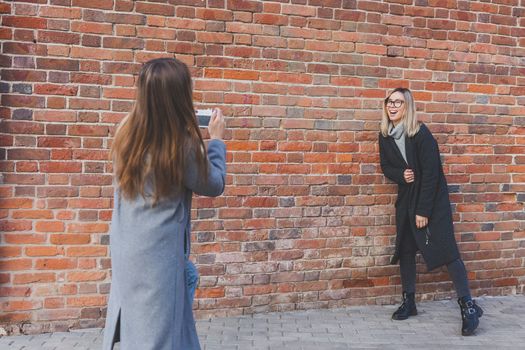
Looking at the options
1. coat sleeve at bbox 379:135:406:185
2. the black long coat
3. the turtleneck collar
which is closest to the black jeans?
the black long coat

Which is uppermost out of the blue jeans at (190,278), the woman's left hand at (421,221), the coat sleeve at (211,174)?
the coat sleeve at (211,174)

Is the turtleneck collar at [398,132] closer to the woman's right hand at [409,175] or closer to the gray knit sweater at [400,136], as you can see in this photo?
the gray knit sweater at [400,136]

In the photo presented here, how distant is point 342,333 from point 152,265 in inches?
89.6

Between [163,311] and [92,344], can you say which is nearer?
[163,311]

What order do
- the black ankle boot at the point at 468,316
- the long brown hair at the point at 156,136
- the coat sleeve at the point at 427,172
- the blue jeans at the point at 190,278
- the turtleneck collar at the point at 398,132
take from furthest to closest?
the turtleneck collar at the point at 398,132, the coat sleeve at the point at 427,172, the black ankle boot at the point at 468,316, the blue jeans at the point at 190,278, the long brown hair at the point at 156,136

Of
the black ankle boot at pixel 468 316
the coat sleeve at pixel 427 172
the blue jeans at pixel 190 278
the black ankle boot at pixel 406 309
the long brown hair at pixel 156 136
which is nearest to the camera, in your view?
the long brown hair at pixel 156 136

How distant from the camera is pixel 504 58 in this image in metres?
4.98

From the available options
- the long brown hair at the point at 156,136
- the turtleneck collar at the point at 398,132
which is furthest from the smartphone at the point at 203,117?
the turtleneck collar at the point at 398,132

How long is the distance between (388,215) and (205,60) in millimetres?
2059

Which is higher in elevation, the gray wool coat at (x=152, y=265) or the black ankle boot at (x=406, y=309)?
the gray wool coat at (x=152, y=265)

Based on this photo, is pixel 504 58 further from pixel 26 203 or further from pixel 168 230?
pixel 26 203

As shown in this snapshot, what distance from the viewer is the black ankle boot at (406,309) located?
14.6 feet

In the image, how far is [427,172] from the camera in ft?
13.9

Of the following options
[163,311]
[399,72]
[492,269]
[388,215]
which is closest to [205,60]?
[399,72]
